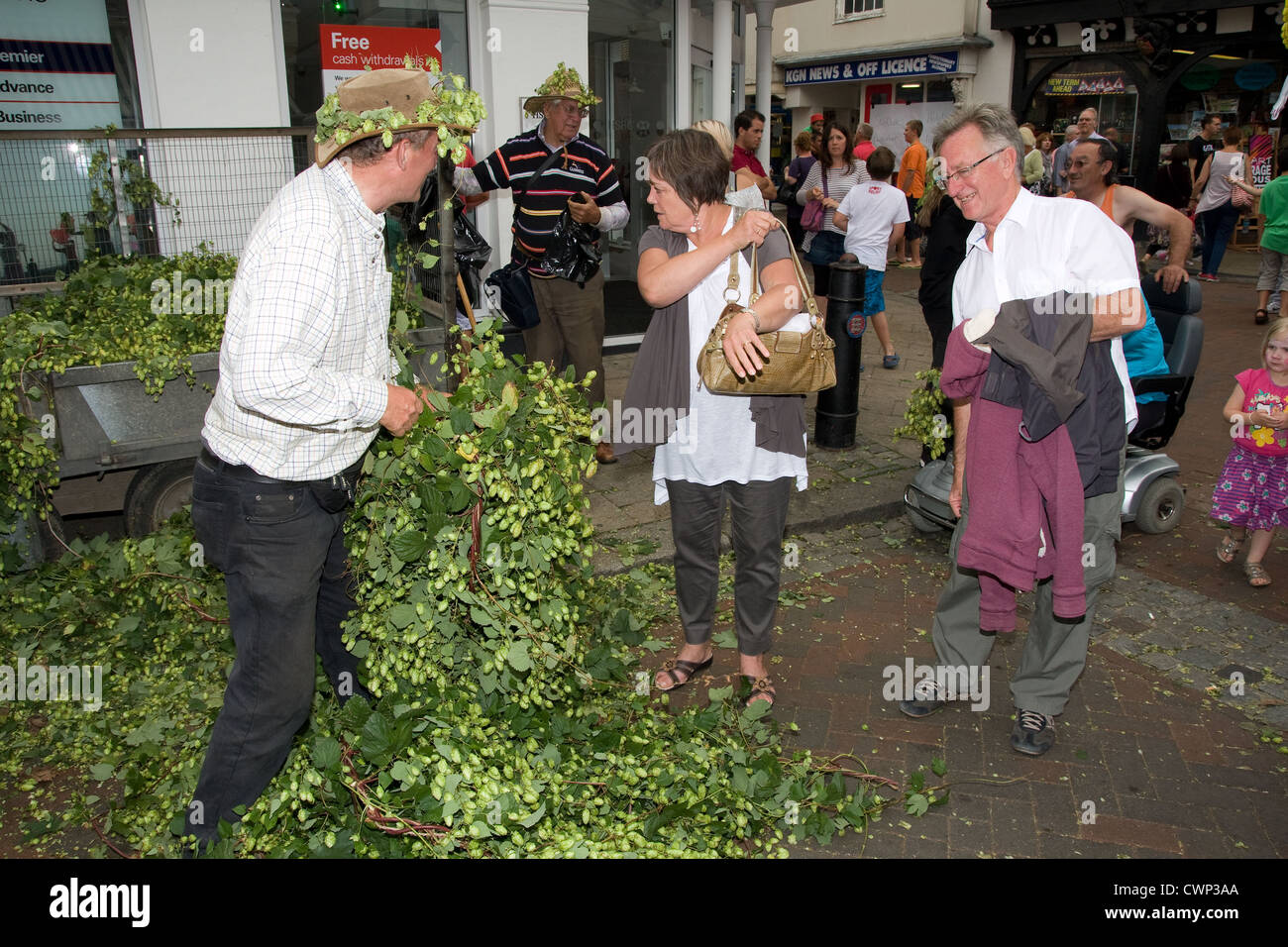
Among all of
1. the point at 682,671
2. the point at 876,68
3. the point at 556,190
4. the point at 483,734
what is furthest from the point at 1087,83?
→ the point at 483,734

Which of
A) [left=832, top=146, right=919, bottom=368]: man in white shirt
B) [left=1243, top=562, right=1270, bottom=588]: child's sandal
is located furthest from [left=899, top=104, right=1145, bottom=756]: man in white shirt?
[left=832, top=146, right=919, bottom=368]: man in white shirt

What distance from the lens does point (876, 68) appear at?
2430cm

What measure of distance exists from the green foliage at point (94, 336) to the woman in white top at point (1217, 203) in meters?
13.7

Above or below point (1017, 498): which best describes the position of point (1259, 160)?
above

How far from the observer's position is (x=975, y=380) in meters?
3.69

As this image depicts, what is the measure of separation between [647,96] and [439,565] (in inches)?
346

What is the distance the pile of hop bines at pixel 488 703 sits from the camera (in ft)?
9.32

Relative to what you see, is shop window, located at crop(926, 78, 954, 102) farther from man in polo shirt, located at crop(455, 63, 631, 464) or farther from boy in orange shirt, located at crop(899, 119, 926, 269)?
man in polo shirt, located at crop(455, 63, 631, 464)

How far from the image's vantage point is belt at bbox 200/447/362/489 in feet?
9.46

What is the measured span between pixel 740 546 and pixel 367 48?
662 centimetres

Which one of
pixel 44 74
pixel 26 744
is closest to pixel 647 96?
pixel 44 74

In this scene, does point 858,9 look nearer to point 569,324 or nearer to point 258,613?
point 569,324

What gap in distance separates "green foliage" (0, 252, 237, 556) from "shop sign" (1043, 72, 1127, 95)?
1979 cm

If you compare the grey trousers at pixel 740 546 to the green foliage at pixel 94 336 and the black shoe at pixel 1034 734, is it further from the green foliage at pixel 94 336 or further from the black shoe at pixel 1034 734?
the green foliage at pixel 94 336
